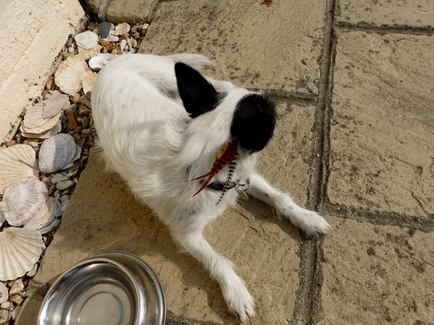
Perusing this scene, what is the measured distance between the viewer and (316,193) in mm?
2434

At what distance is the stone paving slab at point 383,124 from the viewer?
233cm

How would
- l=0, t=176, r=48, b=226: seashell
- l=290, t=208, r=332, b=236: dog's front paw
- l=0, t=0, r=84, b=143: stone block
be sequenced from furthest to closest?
1. l=0, t=0, r=84, b=143: stone block
2. l=0, t=176, r=48, b=226: seashell
3. l=290, t=208, r=332, b=236: dog's front paw

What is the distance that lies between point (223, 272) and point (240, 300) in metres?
0.21

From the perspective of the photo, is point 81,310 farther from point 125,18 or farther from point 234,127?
point 125,18

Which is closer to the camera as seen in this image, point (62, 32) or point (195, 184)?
point (195, 184)

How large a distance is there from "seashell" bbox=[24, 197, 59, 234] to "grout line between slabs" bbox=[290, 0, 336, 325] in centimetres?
218

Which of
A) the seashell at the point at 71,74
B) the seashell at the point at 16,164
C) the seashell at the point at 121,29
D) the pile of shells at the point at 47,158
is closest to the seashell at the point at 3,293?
the pile of shells at the point at 47,158

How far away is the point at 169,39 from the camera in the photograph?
11.6 ft

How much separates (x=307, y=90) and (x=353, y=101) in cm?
44

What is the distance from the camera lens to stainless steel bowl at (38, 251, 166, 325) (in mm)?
1985

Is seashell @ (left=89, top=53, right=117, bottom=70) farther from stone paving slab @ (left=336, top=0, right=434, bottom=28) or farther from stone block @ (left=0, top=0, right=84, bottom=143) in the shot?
stone paving slab @ (left=336, top=0, right=434, bottom=28)

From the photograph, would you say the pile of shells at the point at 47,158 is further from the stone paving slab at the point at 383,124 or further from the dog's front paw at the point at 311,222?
the stone paving slab at the point at 383,124

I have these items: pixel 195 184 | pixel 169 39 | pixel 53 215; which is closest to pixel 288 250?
pixel 195 184

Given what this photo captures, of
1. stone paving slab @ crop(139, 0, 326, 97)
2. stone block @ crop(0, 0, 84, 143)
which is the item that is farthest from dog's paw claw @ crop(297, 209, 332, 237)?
stone block @ crop(0, 0, 84, 143)
